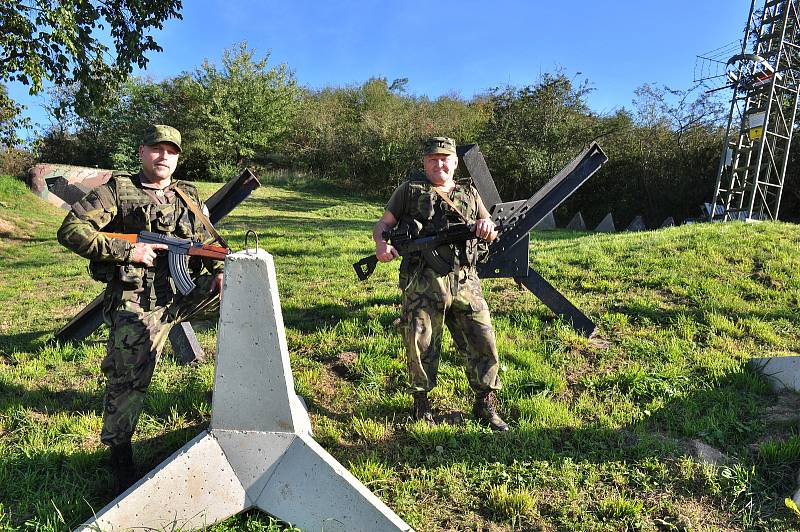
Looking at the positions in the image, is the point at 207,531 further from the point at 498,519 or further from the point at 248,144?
the point at 248,144

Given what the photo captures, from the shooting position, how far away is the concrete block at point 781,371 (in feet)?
13.3

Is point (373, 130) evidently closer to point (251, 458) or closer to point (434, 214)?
point (434, 214)

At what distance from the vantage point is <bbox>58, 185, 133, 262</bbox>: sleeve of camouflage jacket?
113 inches

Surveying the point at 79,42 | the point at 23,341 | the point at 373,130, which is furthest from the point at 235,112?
the point at 23,341

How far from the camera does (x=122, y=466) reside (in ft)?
10.1

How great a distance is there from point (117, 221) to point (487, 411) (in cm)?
303

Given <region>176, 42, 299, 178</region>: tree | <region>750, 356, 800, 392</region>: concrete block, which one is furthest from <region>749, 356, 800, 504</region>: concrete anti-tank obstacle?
<region>176, 42, 299, 178</region>: tree

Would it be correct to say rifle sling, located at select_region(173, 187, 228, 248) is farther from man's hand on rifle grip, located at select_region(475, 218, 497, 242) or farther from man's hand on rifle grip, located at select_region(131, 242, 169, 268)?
man's hand on rifle grip, located at select_region(475, 218, 497, 242)

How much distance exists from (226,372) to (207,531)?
0.88 m

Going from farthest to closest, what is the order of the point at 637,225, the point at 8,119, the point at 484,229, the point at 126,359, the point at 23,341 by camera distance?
the point at 637,225
the point at 8,119
the point at 23,341
the point at 484,229
the point at 126,359

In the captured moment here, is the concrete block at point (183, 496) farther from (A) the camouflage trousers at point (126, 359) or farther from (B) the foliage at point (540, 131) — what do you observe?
(B) the foliage at point (540, 131)

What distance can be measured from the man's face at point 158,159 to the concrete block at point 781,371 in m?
5.20

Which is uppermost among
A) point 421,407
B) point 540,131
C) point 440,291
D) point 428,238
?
point 540,131

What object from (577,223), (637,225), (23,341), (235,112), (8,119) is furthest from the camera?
(235,112)
